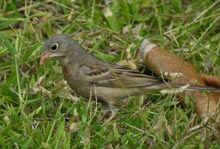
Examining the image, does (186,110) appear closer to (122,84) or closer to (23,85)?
(122,84)

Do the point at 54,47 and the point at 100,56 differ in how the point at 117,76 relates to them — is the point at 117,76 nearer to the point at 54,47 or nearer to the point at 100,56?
the point at 54,47

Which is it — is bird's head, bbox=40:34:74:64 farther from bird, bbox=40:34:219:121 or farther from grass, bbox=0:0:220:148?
grass, bbox=0:0:220:148

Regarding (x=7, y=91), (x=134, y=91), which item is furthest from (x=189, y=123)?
(x=7, y=91)

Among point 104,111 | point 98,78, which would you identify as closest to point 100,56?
point 98,78

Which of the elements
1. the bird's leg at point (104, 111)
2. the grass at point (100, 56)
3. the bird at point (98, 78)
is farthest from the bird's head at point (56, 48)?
the bird's leg at point (104, 111)

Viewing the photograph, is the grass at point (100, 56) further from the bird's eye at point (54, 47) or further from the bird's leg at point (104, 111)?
the bird's eye at point (54, 47)

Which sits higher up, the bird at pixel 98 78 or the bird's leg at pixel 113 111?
the bird at pixel 98 78
